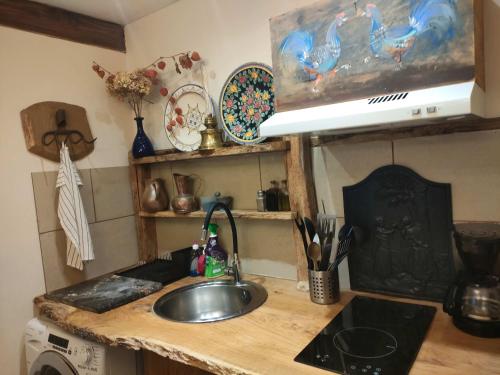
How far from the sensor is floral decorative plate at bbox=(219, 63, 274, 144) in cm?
158

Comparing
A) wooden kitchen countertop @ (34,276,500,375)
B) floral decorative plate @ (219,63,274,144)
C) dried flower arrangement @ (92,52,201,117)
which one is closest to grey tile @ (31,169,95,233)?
wooden kitchen countertop @ (34,276,500,375)

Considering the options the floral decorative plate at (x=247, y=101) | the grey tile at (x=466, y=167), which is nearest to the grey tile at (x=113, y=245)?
the floral decorative plate at (x=247, y=101)

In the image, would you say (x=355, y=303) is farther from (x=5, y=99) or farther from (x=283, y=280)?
(x=5, y=99)

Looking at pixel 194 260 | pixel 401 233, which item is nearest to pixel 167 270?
pixel 194 260

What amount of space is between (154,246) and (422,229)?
4.71 feet

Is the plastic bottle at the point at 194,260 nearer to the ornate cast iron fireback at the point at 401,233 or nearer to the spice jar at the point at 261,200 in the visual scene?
the spice jar at the point at 261,200

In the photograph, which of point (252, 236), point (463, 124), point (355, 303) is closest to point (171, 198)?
point (252, 236)

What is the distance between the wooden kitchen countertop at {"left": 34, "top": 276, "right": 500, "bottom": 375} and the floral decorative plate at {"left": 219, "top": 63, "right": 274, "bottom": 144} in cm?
69

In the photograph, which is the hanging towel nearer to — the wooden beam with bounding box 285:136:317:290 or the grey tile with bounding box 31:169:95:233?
the grey tile with bounding box 31:169:95:233

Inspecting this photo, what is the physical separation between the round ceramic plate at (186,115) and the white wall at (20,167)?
1.64ft

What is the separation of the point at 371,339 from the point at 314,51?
0.89 metres

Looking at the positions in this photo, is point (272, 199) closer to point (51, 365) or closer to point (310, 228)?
point (310, 228)

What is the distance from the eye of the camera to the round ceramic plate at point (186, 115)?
5.97 feet

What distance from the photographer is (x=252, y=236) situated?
1773 millimetres
